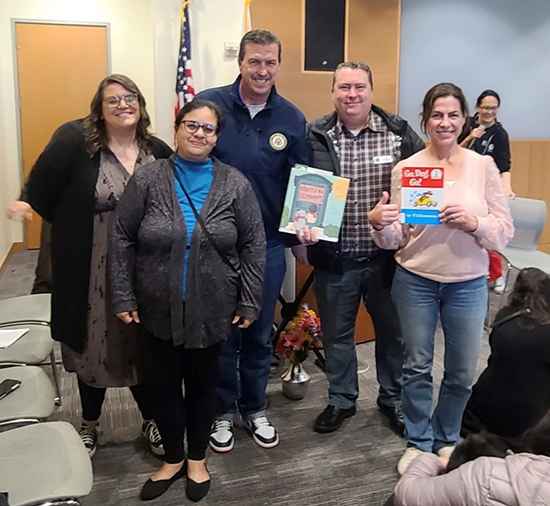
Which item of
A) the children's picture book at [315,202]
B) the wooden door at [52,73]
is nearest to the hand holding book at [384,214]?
the children's picture book at [315,202]

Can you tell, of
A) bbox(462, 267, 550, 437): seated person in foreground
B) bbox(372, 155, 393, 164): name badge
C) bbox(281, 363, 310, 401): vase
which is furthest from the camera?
bbox(281, 363, 310, 401): vase

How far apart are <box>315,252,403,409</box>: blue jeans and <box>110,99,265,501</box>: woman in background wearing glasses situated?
22.2 inches

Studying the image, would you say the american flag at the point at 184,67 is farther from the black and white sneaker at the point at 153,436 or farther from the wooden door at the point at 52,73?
the wooden door at the point at 52,73

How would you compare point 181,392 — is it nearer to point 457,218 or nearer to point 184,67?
point 457,218

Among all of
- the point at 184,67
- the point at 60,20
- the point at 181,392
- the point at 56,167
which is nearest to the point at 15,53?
the point at 60,20

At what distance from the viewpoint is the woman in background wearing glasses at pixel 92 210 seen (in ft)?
6.75

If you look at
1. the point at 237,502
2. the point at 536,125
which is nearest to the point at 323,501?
the point at 237,502

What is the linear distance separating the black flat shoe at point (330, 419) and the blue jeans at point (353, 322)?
0.03 metres

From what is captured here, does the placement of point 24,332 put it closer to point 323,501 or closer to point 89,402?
point 89,402

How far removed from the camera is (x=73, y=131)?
6.86ft

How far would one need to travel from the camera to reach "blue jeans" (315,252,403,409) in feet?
8.13

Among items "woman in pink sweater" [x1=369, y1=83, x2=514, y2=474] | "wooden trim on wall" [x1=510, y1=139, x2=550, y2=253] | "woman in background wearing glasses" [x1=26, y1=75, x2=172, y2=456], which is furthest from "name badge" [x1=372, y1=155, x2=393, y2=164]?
"wooden trim on wall" [x1=510, y1=139, x2=550, y2=253]

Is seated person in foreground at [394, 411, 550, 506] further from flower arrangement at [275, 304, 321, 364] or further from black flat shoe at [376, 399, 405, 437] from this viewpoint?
flower arrangement at [275, 304, 321, 364]

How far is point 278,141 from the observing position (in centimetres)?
234
